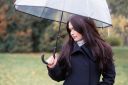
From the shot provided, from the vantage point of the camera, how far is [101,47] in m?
4.97

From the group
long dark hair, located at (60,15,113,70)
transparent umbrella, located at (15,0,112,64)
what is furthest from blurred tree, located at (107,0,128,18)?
long dark hair, located at (60,15,113,70)

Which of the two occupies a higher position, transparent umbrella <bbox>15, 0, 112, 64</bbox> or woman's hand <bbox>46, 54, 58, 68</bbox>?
transparent umbrella <bbox>15, 0, 112, 64</bbox>

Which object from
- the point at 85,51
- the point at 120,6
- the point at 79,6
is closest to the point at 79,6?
the point at 79,6

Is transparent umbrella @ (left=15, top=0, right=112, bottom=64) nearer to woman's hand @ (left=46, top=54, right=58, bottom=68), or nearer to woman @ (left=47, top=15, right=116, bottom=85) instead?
woman @ (left=47, top=15, right=116, bottom=85)

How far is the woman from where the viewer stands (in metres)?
4.91

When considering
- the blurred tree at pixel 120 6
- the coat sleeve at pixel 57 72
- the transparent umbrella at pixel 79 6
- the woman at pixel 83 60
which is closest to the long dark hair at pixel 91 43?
the woman at pixel 83 60

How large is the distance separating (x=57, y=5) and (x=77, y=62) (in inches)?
28.5

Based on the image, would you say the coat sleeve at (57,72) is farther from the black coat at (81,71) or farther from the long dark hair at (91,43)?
the long dark hair at (91,43)

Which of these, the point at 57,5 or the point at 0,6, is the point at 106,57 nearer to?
the point at 57,5

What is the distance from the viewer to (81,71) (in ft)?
16.1

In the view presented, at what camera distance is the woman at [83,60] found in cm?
491

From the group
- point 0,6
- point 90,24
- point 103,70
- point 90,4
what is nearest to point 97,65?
point 103,70

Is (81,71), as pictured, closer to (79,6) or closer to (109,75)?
(109,75)

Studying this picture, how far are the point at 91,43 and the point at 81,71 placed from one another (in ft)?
0.99
